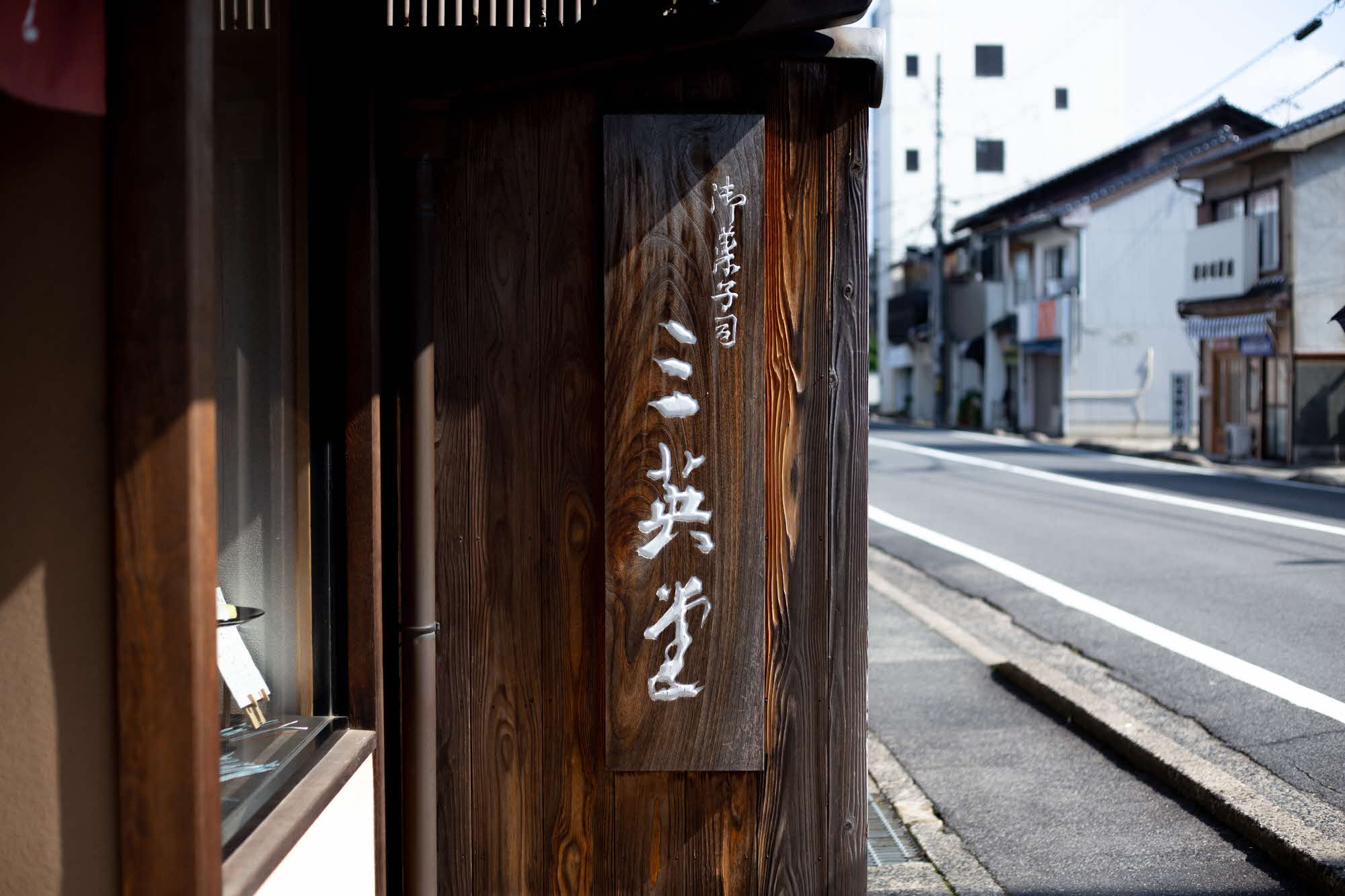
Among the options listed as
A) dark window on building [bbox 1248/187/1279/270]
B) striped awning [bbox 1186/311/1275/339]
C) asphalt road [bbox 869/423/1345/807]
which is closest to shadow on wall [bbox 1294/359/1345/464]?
striped awning [bbox 1186/311/1275/339]

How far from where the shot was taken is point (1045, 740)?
20.7 feet

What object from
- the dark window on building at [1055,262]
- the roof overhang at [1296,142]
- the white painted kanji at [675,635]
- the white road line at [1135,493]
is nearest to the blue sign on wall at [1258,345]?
the roof overhang at [1296,142]

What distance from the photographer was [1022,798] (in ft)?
17.6

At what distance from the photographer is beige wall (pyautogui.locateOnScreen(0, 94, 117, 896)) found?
178cm

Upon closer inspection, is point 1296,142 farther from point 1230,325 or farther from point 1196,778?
point 1196,778

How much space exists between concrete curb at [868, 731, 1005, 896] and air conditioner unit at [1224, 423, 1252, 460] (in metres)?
24.3

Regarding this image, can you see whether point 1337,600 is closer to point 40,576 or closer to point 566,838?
point 566,838

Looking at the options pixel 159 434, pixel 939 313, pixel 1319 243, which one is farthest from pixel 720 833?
pixel 939 313

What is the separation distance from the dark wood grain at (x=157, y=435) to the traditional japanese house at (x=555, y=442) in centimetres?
88

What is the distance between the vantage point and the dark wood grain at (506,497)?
3240 mm

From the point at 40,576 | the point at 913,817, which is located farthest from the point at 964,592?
the point at 40,576

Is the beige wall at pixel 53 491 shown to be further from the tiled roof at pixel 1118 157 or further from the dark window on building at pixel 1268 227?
the tiled roof at pixel 1118 157

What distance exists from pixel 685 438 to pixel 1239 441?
27.4 metres

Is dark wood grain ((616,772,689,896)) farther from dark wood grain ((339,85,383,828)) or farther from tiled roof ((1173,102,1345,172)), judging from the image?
tiled roof ((1173,102,1345,172))
